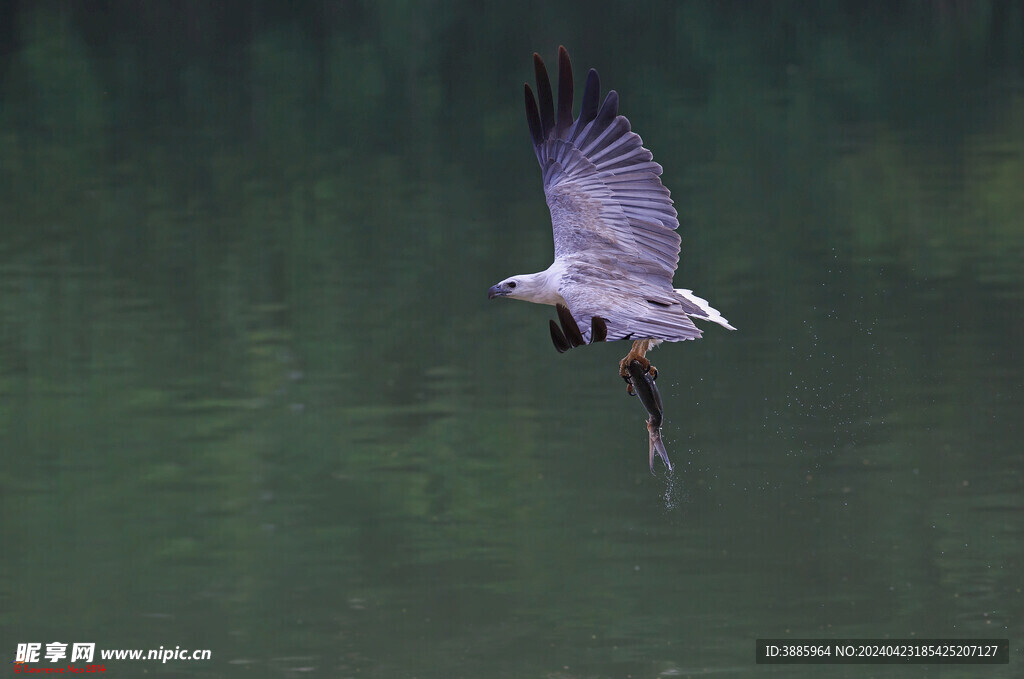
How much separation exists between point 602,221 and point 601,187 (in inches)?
12.4

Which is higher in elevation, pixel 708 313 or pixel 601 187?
pixel 601 187

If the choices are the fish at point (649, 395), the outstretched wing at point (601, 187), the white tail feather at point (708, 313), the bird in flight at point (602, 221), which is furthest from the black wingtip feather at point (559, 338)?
the outstretched wing at point (601, 187)

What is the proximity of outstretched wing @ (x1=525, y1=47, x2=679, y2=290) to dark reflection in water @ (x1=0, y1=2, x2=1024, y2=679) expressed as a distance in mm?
2563

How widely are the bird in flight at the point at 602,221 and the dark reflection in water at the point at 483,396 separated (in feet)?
8.25

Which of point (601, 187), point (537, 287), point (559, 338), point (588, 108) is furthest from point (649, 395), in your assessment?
point (588, 108)

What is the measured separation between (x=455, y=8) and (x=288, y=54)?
3.86 metres

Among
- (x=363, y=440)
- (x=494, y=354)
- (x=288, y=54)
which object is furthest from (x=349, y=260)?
(x=288, y=54)

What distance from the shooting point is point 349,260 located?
64.8 ft

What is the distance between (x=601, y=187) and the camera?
11086 mm

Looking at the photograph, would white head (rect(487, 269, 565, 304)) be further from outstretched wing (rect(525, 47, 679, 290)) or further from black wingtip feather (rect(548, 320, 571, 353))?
black wingtip feather (rect(548, 320, 571, 353))

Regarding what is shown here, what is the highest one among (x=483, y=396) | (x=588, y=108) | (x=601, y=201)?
(x=588, y=108)

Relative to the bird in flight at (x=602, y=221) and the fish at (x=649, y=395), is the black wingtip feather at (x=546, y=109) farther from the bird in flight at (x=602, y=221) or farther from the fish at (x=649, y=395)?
the fish at (x=649, y=395)

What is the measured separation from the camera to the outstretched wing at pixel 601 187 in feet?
35.2

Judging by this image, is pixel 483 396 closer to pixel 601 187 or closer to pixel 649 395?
pixel 601 187
